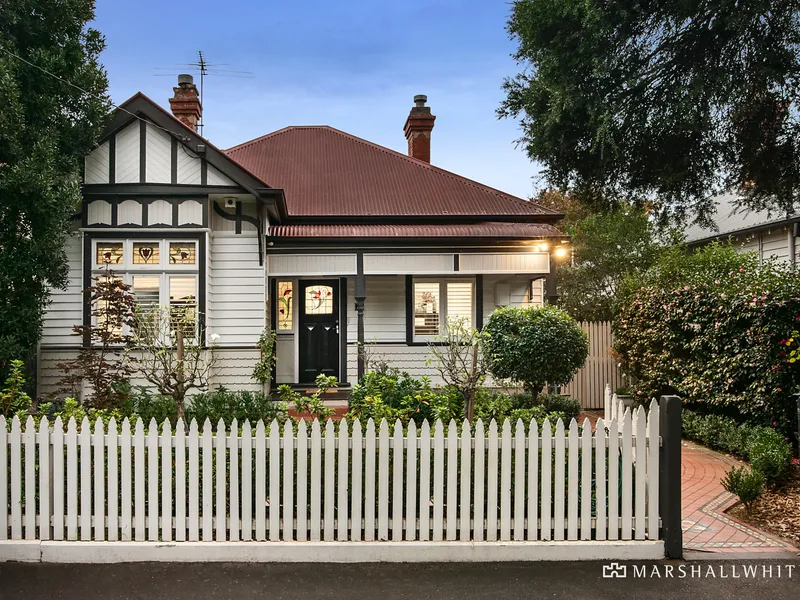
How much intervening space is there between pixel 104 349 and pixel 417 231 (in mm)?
6080

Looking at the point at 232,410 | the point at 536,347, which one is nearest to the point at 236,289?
the point at 232,410

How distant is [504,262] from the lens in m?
11.7

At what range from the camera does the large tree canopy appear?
21.4 ft

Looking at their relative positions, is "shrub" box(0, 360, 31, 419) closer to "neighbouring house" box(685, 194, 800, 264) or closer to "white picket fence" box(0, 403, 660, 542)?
"white picket fence" box(0, 403, 660, 542)

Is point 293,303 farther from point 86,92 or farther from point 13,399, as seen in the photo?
point 13,399

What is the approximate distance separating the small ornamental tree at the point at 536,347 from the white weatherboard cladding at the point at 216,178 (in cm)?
506

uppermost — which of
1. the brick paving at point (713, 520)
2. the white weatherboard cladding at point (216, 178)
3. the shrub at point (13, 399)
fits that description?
the white weatherboard cladding at point (216, 178)

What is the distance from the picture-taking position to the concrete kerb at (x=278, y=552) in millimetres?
4316

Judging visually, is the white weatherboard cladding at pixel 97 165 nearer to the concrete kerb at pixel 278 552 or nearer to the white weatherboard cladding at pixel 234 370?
the white weatherboard cladding at pixel 234 370

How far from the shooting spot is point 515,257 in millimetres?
11695

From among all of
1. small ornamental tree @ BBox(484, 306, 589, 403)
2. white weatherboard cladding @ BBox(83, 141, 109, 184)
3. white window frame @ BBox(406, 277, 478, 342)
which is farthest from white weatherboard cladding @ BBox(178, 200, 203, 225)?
small ornamental tree @ BBox(484, 306, 589, 403)

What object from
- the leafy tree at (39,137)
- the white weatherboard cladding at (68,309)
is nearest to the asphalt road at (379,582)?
the leafy tree at (39,137)

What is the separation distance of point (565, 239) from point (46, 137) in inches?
353

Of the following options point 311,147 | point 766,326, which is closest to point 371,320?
point 311,147
